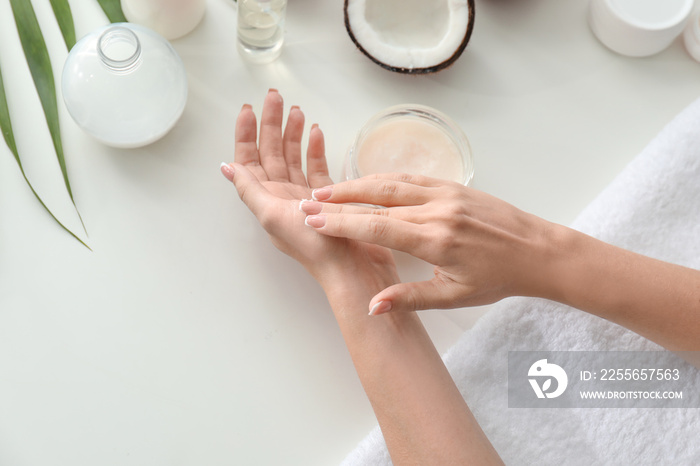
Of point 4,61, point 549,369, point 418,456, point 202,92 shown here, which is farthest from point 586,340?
point 4,61

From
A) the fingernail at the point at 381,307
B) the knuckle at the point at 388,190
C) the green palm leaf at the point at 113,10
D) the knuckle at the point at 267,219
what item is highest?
the green palm leaf at the point at 113,10

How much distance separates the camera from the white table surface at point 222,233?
2.42ft

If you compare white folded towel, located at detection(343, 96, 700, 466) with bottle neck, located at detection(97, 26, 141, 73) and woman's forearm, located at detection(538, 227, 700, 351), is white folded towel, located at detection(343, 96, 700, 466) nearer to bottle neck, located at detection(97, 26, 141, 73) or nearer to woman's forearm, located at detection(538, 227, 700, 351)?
woman's forearm, located at detection(538, 227, 700, 351)

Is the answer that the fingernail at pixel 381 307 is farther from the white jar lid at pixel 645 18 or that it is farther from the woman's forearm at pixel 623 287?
the white jar lid at pixel 645 18

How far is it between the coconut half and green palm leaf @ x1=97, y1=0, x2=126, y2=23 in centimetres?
29

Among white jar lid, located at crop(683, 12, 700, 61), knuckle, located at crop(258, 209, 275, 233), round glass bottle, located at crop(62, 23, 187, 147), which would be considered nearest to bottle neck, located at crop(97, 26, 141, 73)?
round glass bottle, located at crop(62, 23, 187, 147)

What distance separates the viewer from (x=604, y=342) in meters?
0.77

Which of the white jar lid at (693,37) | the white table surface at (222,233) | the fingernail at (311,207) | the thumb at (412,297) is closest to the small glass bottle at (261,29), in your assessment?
the white table surface at (222,233)

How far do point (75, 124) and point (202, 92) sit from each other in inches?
6.4

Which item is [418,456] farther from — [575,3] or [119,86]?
[575,3]

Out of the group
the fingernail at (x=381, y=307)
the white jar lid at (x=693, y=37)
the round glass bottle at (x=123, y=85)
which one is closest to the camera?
the fingernail at (x=381, y=307)

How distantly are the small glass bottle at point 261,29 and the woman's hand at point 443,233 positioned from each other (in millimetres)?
235

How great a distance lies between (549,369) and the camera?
761mm

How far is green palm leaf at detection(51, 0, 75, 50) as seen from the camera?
0.79 meters
